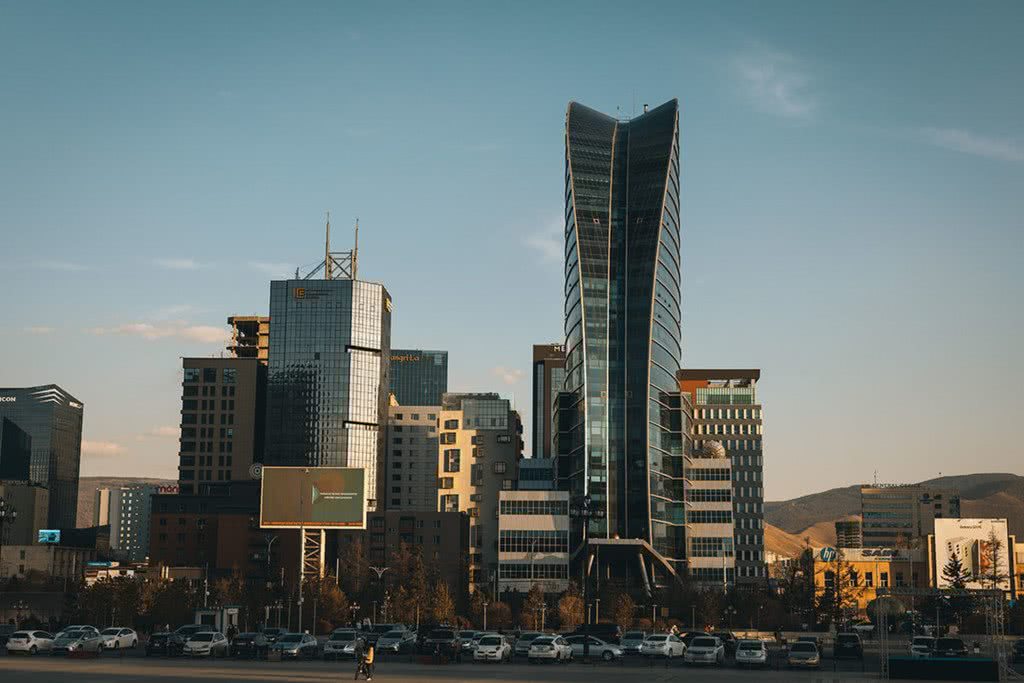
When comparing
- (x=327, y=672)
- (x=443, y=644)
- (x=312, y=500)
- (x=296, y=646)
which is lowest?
(x=296, y=646)

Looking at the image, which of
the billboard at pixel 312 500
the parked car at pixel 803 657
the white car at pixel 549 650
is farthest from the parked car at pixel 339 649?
the billboard at pixel 312 500

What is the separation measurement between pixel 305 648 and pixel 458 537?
116290 millimetres

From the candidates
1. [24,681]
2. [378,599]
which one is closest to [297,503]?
[378,599]

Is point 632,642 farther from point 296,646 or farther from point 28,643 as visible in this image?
point 28,643

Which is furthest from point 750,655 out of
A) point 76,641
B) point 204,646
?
point 76,641

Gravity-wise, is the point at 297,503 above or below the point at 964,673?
above

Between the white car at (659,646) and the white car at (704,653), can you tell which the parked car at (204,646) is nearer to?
the white car at (659,646)

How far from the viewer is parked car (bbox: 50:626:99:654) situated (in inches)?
3088

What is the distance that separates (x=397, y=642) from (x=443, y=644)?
11.2 metres

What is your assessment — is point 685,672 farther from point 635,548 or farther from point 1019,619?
point 635,548

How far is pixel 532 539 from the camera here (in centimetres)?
18788

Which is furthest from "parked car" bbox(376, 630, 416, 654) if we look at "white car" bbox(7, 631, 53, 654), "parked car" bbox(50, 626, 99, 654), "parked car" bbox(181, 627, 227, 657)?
"white car" bbox(7, 631, 53, 654)

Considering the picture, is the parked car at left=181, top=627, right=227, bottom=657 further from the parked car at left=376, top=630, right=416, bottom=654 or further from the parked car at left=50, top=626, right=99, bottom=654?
the parked car at left=376, top=630, right=416, bottom=654

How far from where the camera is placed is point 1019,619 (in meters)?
128
